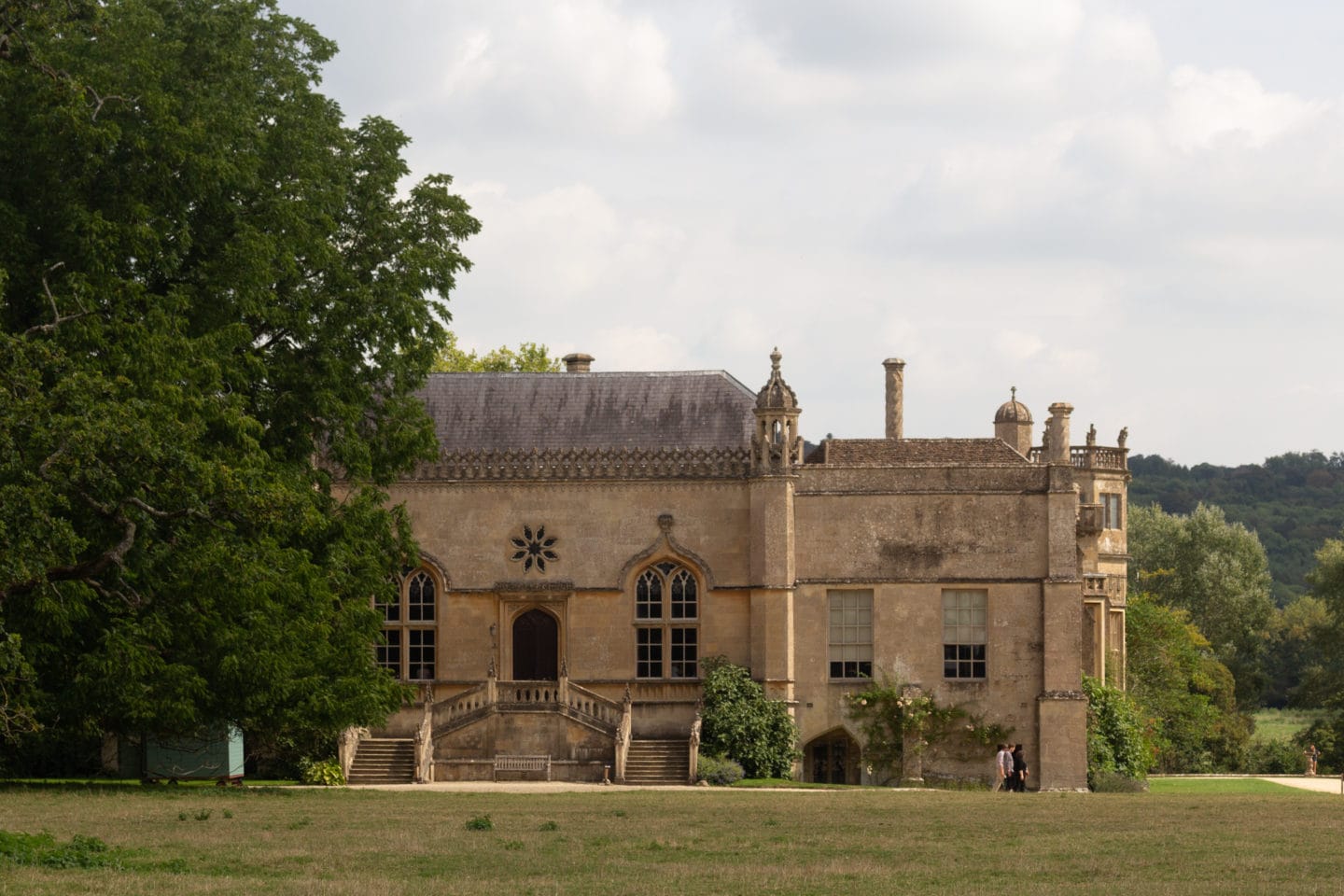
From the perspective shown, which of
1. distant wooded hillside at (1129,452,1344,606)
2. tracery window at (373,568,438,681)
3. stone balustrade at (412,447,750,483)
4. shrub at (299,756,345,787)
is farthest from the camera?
distant wooded hillside at (1129,452,1344,606)

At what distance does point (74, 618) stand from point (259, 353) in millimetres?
5841

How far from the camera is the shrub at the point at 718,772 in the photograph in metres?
38.2

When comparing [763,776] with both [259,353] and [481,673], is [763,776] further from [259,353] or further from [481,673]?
[259,353]

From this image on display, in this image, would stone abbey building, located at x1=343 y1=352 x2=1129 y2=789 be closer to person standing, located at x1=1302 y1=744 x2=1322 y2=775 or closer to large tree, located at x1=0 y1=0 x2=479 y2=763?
large tree, located at x1=0 y1=0 x2=479 y2=763

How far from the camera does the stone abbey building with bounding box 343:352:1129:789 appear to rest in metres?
41.0

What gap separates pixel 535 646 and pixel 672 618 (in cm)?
294

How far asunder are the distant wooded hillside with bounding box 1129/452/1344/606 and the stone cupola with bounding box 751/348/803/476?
8995 centimetres

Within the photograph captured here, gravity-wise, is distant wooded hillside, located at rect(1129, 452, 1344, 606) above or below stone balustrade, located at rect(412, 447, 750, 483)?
above

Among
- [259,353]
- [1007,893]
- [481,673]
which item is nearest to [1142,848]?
[1007,893]

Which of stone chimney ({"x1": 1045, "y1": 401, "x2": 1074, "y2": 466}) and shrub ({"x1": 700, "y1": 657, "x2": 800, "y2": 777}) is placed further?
stone chimney ({"x1": 1045, "y1": 401, "x2": 1074, "y2": 466})

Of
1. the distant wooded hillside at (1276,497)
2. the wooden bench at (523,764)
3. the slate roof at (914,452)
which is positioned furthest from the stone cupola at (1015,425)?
the distant wooded hillside at (1276,497)

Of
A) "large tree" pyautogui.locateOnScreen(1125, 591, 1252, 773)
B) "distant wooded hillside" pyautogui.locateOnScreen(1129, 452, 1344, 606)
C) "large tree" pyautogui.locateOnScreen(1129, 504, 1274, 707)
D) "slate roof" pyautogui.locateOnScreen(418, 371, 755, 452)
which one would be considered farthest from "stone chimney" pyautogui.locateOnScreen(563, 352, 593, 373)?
"distant wooded hillside" pyautogui.locateOnScreen(1129, 452, 1344, 606)

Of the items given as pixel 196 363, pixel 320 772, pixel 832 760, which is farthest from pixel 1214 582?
pixel 196 363

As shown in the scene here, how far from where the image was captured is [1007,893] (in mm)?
17500
